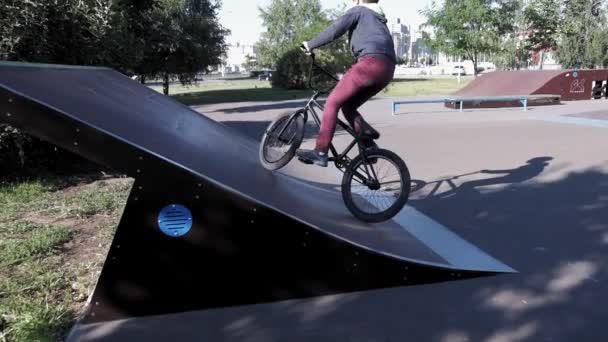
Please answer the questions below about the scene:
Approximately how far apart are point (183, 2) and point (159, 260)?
33171 millimetres

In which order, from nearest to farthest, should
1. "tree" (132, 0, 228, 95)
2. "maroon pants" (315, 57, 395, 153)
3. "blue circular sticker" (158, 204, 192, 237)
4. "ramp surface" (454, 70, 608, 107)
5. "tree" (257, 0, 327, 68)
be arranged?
"blue circular sticker" (158, 204, 192, 237) < "maroon pants" (315, 57, 395, 153) < "tree" (132, 0, 228, 95) < "ramp surface" (454, 70, 608, 107) < "tree" (257, 0, 327, 68)

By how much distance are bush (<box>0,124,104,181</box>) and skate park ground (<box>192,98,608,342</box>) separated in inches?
153

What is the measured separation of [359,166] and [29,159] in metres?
5.96

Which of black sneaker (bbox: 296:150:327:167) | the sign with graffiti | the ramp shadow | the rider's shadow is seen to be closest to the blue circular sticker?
the ramp shadow

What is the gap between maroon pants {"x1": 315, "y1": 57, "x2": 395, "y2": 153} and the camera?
14.5ft

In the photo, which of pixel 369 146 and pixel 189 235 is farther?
pixel 369 146

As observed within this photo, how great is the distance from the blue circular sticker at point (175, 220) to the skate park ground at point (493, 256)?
1.86ft

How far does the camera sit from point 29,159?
8.23 m

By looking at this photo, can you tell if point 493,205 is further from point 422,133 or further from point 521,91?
point 521,91

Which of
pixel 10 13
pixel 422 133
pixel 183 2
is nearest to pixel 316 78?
pixel 183 2

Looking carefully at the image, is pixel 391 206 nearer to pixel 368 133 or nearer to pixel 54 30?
pixel 368 133

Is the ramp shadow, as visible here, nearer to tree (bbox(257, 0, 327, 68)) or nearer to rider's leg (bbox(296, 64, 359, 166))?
rider's leg (bbox(296, 64, 359, 166))

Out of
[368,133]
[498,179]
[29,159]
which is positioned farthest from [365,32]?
[29,159]

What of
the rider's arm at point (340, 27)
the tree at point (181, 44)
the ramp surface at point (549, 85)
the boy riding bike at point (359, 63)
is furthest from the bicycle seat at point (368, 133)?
the ramp surface at point (549, 85)
